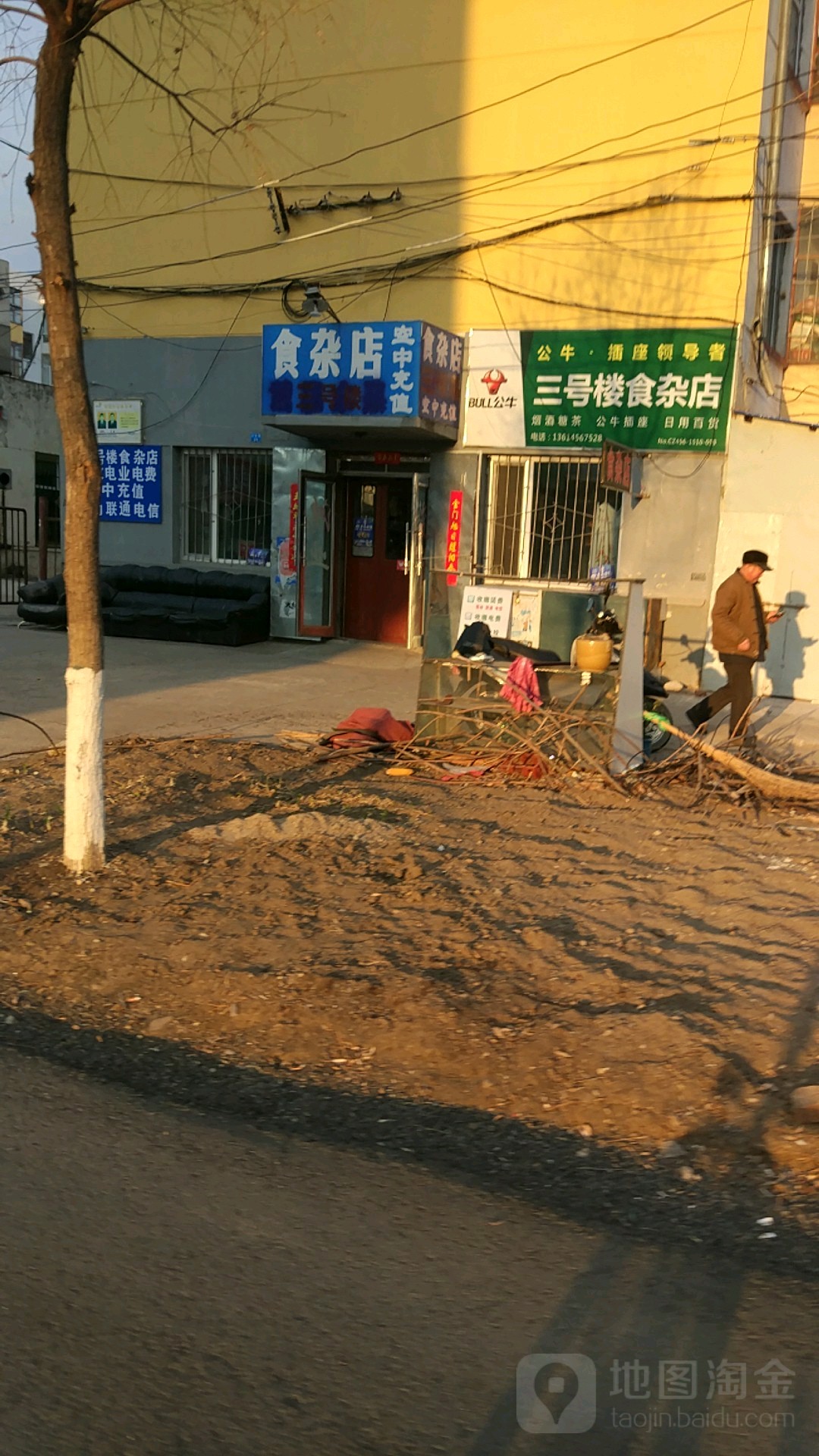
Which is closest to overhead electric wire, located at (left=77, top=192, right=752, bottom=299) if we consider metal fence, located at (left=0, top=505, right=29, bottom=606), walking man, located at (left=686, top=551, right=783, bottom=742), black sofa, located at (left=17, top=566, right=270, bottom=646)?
black sofa, located at (left=17, top=566, right=270, bottom=646)

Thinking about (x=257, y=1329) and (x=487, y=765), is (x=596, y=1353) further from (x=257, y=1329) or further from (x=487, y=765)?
(x=487, y=765)

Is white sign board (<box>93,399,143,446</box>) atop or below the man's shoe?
atop

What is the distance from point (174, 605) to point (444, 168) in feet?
23.6

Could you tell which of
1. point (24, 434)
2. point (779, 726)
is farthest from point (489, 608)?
point (24, 434)

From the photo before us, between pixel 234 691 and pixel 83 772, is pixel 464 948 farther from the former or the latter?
pixel 234 691

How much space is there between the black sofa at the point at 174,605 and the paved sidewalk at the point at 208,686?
0.83 feet

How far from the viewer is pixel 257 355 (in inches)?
695

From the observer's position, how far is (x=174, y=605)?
17.5 meters

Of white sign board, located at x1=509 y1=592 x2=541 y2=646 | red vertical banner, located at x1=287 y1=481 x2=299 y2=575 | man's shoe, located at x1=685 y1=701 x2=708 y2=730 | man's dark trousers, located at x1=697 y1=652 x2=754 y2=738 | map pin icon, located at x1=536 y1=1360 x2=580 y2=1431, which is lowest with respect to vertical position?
map pin icon, located at x1=536 y1=1360 x2=580 y2=1431

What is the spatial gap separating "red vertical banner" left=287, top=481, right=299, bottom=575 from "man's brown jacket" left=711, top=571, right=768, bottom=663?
848cm

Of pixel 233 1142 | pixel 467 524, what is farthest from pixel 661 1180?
pixel 467 524

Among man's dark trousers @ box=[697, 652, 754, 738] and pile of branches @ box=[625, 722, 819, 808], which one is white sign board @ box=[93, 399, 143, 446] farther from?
pile of branches @ box=[625, 722, 819, 808]

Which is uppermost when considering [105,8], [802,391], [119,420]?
[105,8]

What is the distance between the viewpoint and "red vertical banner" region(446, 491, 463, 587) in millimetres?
16438
